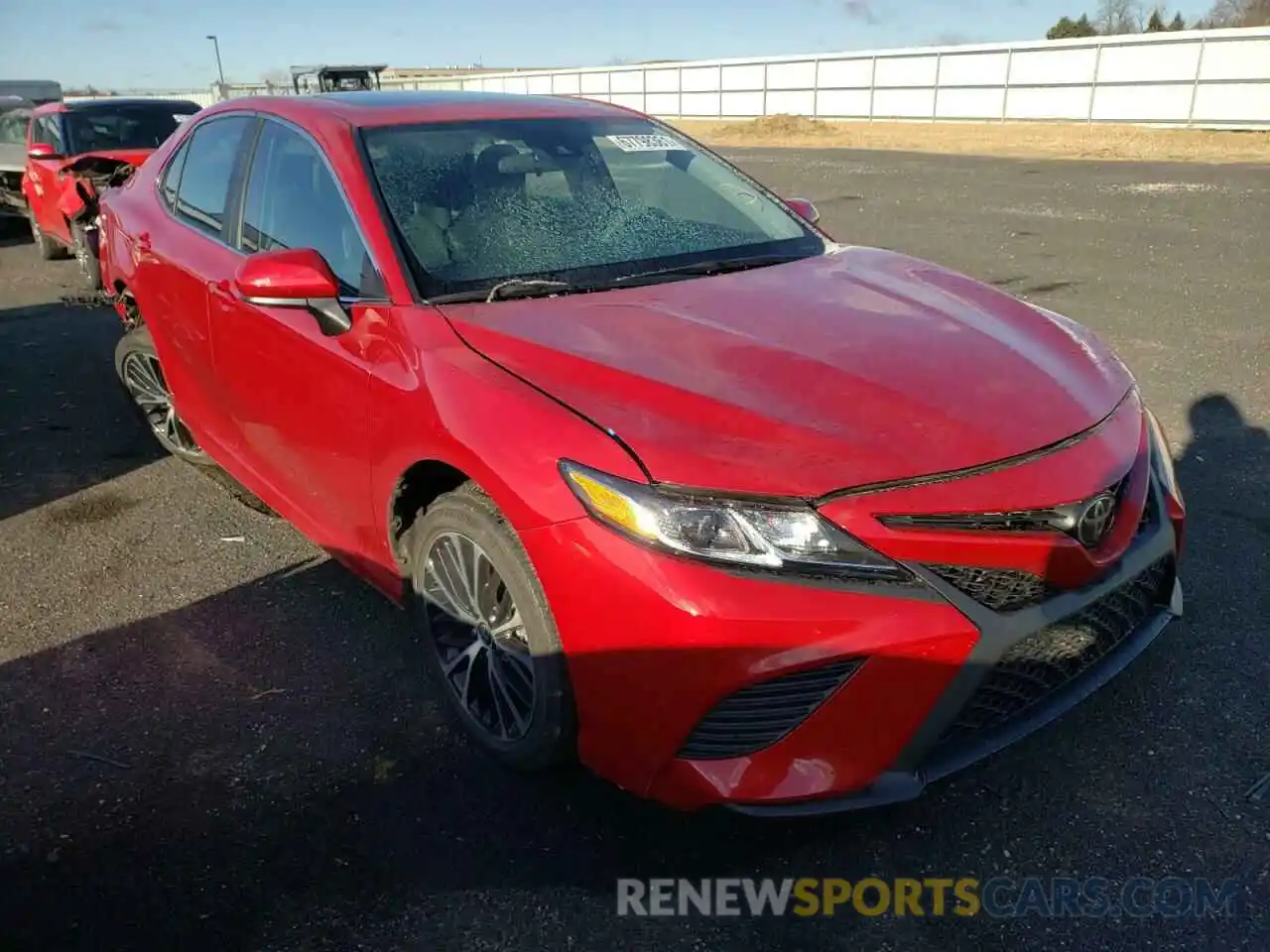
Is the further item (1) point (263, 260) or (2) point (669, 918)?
(1) point (263, 260)

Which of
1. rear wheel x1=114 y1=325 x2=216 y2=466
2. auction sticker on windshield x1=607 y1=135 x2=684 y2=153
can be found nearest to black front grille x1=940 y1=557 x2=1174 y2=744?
auction sticker on windshield x1=607 y1=135 x2=684 y2=153

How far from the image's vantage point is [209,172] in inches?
160

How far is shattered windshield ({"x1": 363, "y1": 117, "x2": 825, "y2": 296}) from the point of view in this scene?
3.02 m

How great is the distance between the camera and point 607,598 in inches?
83.7

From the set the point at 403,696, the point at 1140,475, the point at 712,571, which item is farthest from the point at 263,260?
the point at 1140,475

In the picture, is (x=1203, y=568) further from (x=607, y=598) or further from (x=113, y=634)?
(x=113, y=634)

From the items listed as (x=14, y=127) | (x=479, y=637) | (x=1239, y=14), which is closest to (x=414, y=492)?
(x=479, y=637)

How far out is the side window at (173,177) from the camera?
14.3ft

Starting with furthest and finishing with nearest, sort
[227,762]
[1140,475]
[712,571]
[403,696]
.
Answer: [403,696]
[227,762]
[1140,475]
[712,571]

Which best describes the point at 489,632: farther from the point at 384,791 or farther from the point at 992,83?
the point at 992,83

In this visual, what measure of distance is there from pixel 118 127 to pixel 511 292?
373 inches

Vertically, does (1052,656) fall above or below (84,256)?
above

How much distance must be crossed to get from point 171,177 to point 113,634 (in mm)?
2147

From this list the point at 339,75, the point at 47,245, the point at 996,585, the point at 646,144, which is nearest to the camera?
the point at 996,585
